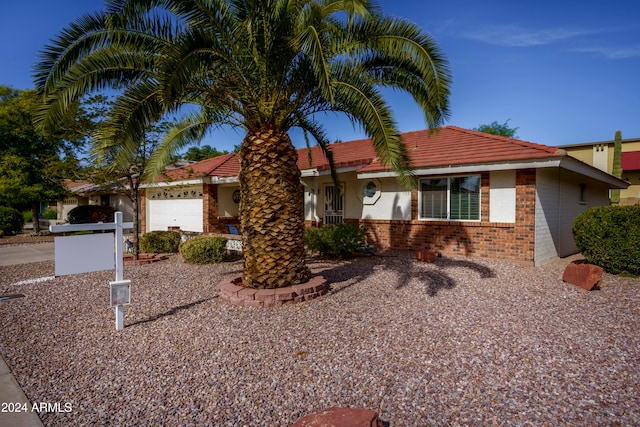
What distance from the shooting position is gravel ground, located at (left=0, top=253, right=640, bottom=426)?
301 centimetres

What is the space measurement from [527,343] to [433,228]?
22.7 feet

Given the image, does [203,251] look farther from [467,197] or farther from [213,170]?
[467,197]

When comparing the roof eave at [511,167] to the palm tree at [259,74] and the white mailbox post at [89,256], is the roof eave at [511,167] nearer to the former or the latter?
the palm tree at [259,74]

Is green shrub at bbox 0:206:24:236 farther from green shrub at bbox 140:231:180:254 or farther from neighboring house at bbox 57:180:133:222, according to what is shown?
green shrub at bbox 140:231:180:254

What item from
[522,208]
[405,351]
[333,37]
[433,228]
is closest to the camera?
[405,351]

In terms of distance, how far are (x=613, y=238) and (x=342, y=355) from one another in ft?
25.5

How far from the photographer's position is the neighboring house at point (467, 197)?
9.37 m

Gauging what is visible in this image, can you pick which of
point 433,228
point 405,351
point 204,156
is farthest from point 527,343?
point 204,156

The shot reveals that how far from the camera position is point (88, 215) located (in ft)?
74.4

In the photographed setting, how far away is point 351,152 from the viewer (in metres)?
16.1

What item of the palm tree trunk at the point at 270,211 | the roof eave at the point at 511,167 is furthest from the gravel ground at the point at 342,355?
the roof eave at the point at 511,167

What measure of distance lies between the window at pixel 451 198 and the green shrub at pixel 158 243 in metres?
9.07

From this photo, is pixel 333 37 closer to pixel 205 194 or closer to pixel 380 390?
pixel 380 390

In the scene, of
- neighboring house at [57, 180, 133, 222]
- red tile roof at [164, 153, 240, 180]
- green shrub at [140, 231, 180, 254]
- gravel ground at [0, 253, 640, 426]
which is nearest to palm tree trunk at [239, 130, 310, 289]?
gravel ground at [0, 253, 640, 426]
